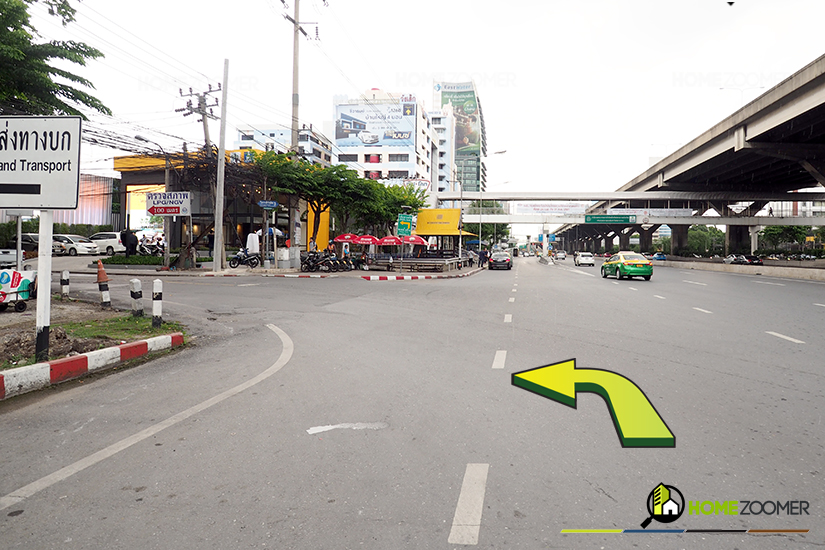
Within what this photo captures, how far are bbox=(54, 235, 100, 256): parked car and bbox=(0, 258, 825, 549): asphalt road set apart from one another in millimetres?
35838

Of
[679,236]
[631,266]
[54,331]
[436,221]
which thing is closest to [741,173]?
[679,236]

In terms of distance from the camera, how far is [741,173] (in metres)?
54.5

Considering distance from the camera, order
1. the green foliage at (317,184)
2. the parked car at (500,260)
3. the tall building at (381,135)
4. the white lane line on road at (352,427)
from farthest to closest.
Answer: the tall building at (381,135), the parked car at (500,260), the green foliage at (317,184), the white lane line on road at (352,427)

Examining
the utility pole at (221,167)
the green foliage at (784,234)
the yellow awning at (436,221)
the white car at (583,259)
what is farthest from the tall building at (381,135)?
the utility pole at (221,167)

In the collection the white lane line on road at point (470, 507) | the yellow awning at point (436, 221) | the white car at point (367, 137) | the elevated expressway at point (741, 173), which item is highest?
the white car at point (367, 137)

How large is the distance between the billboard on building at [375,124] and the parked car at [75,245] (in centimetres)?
6451

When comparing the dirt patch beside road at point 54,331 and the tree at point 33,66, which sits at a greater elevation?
the tree at point 33,66

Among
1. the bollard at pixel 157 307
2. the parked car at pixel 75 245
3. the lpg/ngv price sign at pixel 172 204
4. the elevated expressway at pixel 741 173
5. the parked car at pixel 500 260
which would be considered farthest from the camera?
the parked car at pixel 500 260

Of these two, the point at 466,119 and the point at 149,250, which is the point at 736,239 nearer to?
the point at 149,250

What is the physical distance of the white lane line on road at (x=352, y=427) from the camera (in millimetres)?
Answer: 3975

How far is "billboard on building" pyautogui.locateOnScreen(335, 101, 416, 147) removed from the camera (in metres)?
95.0

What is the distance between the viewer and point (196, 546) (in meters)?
2.46

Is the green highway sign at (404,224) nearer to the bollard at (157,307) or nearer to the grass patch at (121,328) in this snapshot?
the grass patch at (121,328)

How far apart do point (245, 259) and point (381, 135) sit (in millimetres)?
69926
